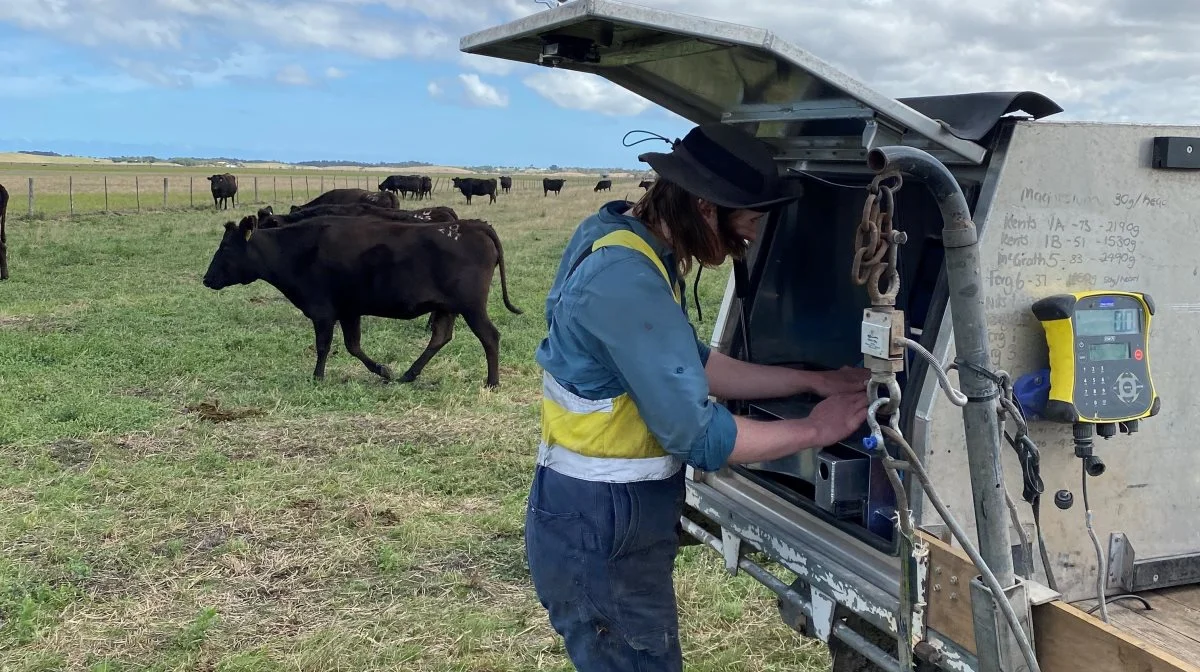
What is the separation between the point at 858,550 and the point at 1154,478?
0.73 metres

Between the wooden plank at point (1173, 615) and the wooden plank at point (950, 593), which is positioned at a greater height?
the wooden plank at point (950, 593)

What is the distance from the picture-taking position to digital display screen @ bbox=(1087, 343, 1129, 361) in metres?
2.09

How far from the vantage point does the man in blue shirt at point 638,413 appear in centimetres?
208

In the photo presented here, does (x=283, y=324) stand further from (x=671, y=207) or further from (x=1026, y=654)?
(x=1026, y=654)

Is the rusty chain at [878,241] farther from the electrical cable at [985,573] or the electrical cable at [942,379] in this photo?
the electrical cable at [985,573]

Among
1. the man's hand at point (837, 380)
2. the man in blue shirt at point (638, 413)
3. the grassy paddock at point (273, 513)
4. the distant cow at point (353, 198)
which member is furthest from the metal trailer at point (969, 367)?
the distant cow at point (353, 198)

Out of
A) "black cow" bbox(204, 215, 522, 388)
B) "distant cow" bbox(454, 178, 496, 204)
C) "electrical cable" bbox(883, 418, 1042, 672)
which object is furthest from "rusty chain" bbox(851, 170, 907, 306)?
"distant cow" bbox(454, 178, 496, 204)

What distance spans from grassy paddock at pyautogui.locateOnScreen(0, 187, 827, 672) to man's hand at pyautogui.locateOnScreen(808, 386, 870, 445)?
167 cm

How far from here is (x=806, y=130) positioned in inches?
101

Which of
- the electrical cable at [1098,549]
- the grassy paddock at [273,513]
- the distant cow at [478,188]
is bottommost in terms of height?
the grassy paddock at [273,513]

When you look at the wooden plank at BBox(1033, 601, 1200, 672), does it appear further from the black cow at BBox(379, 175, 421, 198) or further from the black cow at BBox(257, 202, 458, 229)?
the black cow at BBox(379, 175, 421, 198)

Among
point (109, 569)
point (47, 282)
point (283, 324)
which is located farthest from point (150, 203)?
point (109, 569)

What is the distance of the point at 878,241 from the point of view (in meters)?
1.53

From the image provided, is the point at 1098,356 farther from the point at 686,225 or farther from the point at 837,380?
the point at 686,225
